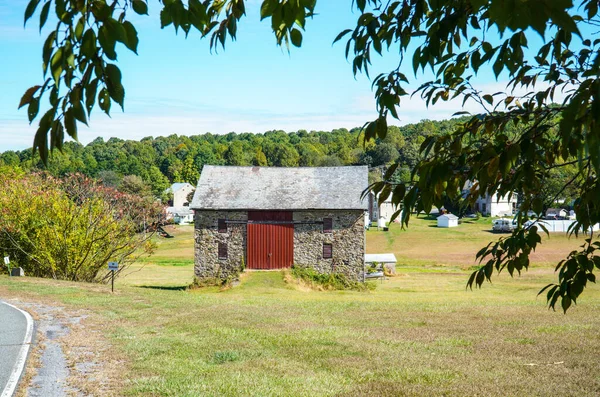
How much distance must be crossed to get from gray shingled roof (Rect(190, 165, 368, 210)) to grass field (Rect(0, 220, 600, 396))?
1309cm

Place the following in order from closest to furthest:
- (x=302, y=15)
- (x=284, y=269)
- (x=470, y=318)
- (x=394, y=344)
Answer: (x=302, y=15) < (x=394, y=344) < (x=470, y=318) < (x=284, y=269)

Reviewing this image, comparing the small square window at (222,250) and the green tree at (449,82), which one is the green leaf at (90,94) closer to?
the green tree at (449,82)

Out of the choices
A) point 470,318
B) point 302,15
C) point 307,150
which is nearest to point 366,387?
point 302,15

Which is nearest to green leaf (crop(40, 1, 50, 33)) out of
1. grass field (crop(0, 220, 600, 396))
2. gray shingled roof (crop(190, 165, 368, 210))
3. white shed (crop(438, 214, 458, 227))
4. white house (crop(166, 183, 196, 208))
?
grass field (crop(0, 220, 600, 396))

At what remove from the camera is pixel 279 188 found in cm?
3762

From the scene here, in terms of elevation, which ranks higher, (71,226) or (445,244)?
(71,226)

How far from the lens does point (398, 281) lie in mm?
40844

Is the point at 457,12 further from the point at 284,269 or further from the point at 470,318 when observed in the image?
the point at 284,269

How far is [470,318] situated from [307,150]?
14550 centimetres

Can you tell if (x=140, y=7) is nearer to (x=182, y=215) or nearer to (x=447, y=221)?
(x=447, y=221)

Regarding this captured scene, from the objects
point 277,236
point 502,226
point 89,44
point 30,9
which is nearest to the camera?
point 30,9

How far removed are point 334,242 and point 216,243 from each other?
673 centimetres

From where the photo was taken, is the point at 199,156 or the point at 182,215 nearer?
the point at 182,215

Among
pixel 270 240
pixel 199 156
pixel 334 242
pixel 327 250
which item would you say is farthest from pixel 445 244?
pixel 199 156
